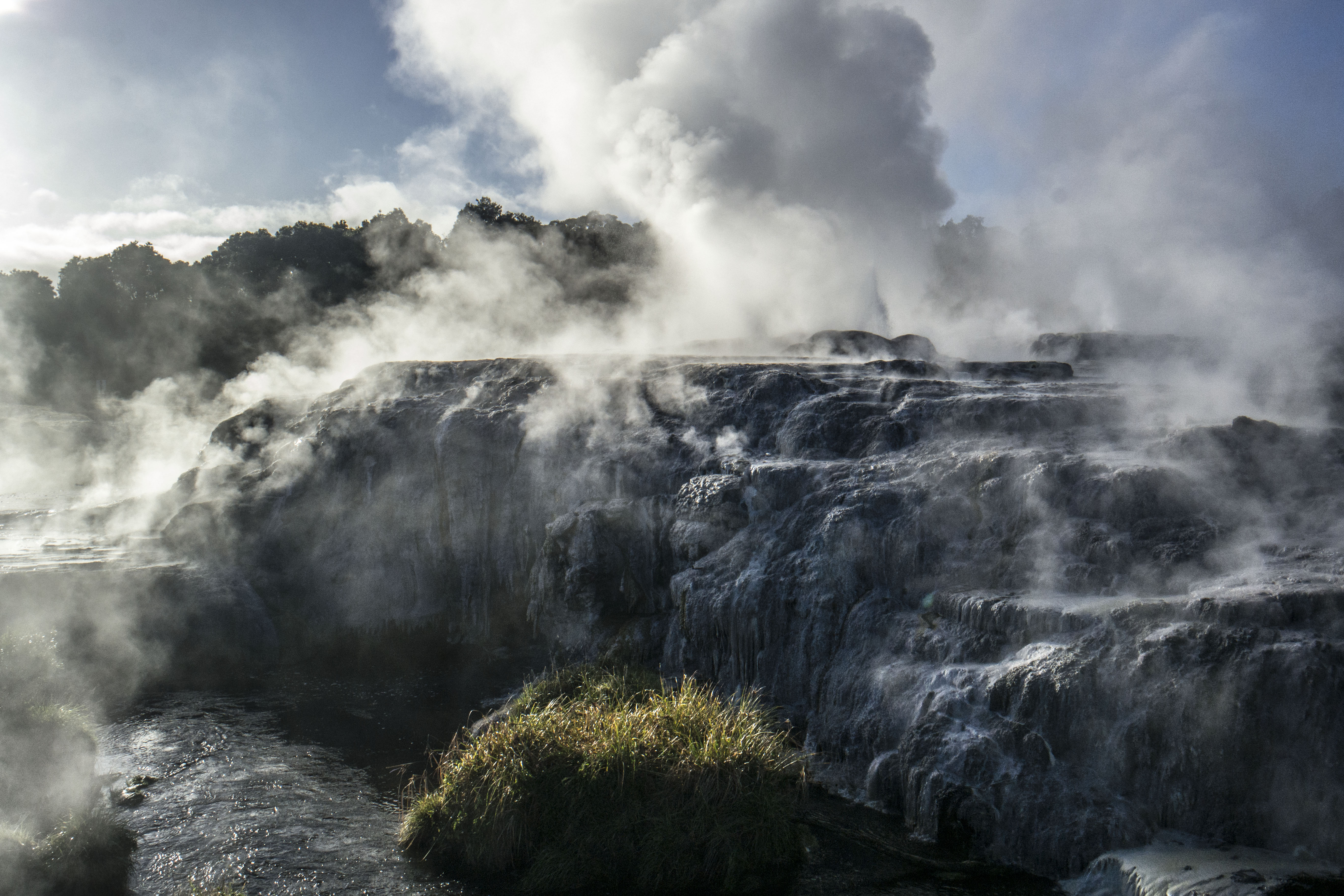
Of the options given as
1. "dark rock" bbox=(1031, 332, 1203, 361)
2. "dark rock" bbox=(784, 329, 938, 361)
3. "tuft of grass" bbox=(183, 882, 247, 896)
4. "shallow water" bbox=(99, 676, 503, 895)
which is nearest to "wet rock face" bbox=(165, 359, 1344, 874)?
"shallow water" bbox=(99, 676, 503, 895)

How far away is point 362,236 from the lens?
42.6m

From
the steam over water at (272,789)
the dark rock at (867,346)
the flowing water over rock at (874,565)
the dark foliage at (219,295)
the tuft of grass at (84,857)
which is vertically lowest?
the steam over water at (272,789)

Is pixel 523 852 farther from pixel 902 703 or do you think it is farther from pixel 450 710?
pixel 450 710

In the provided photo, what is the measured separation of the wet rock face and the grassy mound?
1.79 metres

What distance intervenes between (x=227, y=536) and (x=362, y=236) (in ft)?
97.2

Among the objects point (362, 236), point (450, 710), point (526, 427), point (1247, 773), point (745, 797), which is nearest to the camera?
point (1247, 773)

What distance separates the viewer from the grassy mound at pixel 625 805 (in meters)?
7.85

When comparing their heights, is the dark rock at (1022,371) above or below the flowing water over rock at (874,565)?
above

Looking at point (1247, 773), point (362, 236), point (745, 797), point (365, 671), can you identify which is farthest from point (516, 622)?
point (362, 236)

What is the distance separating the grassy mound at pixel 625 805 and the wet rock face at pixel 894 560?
70.4 inches

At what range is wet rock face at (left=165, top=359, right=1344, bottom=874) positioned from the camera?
775cm

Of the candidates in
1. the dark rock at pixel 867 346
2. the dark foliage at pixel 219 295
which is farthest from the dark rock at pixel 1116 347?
the dark foliage at pixel 219 295

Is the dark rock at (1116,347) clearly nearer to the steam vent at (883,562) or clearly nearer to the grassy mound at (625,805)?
the steam vent at (883,562)

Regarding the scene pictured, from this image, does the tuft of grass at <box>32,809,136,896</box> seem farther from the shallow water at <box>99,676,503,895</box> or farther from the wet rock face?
the wet rock face
